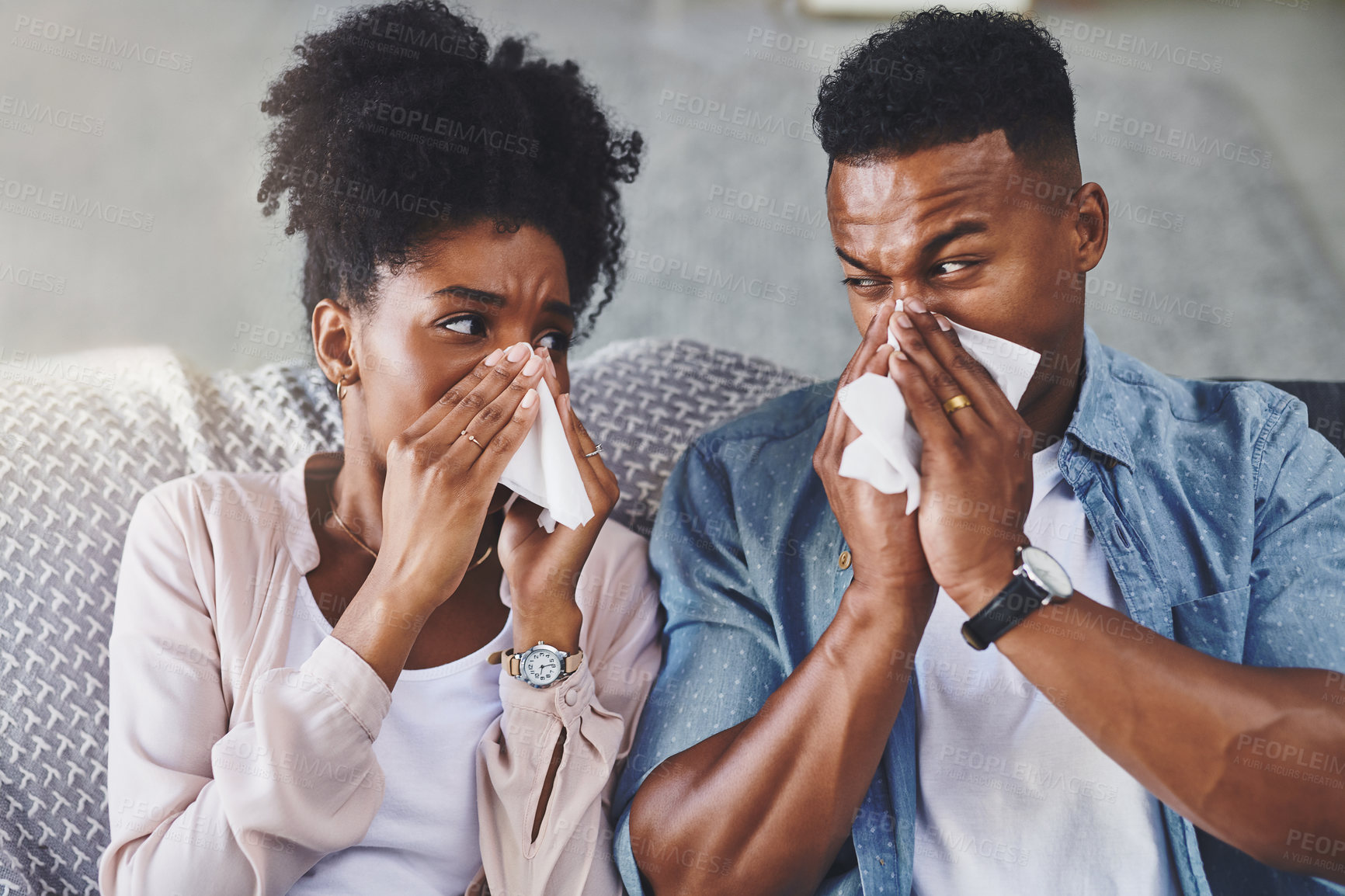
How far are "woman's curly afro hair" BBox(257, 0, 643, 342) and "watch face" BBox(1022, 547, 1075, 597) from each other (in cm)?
75

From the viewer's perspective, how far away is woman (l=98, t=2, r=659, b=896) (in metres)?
1.18

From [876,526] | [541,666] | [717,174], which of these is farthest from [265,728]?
[717,174]

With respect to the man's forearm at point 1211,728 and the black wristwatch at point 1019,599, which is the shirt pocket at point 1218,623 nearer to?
the man's forearm at point 1211,728

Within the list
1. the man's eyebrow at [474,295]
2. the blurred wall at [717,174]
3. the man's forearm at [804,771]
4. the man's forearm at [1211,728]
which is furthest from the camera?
the blurred wall at [717,174]

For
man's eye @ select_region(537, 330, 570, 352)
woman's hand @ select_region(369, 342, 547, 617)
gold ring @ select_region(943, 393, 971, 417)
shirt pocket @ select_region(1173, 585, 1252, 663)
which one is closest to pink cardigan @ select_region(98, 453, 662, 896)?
woman's hand @ select_region(369, 342, 547, 617)

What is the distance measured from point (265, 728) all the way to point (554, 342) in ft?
1.99

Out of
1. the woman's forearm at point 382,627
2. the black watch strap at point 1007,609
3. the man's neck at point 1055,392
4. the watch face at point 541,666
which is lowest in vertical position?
the watch face at point 541,666

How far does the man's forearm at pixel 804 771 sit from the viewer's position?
1.21 metres

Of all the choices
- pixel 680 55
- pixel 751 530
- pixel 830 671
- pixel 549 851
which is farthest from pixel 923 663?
pixel 680 55

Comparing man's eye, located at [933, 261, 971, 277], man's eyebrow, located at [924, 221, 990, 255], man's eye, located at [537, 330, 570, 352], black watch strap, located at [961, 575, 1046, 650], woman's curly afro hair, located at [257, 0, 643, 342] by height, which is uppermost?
woman's curly afro hair, located at [257, 0, 643, 342]

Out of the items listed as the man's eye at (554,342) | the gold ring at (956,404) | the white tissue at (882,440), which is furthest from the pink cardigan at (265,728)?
the gold ring at (956,404)

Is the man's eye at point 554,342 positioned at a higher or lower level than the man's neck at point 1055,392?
higher

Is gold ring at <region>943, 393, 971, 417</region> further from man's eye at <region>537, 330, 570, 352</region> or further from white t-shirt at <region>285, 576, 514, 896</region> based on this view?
white t-shirt at <region>285, 576, 514, 896</region>

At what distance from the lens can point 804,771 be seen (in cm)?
122
